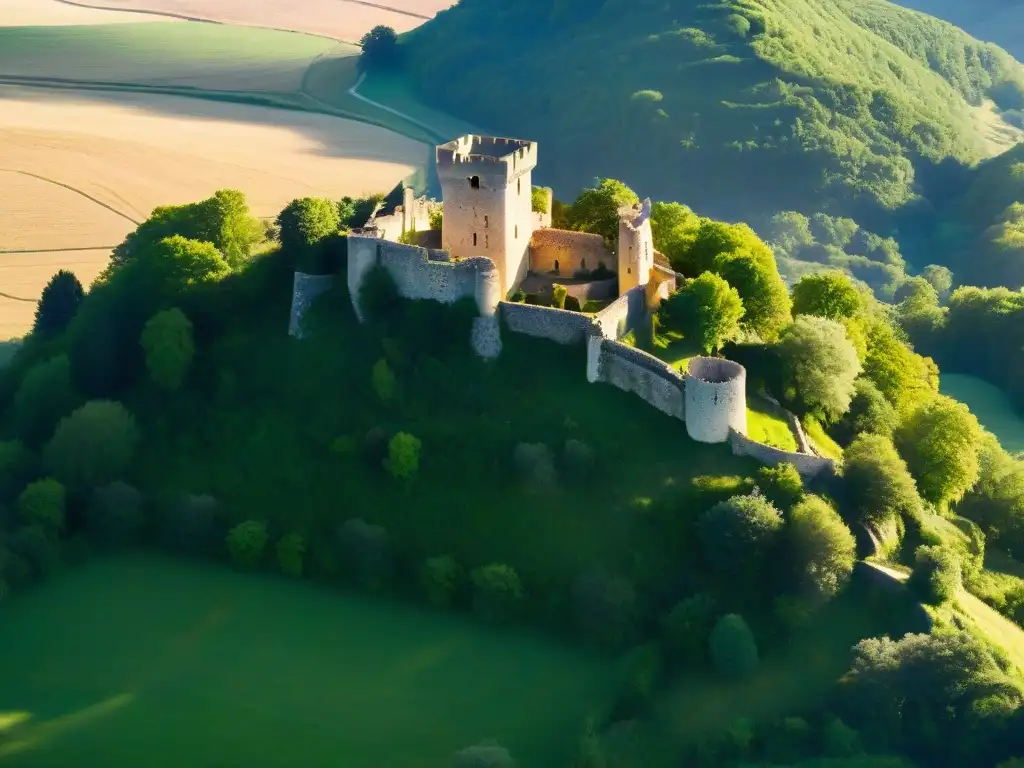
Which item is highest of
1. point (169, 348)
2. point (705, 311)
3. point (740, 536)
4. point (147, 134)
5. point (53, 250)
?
point (147, 134)

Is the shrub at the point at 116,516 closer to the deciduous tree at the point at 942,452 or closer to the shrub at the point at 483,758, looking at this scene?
the shrub at the point at 483,758

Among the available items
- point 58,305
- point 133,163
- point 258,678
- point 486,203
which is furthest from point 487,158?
point 133,163

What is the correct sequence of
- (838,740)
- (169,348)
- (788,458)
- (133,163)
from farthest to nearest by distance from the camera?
(133,163) < (169,348) < (788,458) < (838,740)

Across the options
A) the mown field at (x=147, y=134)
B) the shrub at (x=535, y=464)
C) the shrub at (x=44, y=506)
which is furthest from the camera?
the mown field at (x=147, y=134)

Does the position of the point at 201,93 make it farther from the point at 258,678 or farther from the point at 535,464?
the point at 258,678

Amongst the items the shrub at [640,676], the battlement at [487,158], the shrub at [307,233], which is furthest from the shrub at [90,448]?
the shrub at [640,676]

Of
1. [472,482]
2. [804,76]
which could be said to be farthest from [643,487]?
[804,76]
